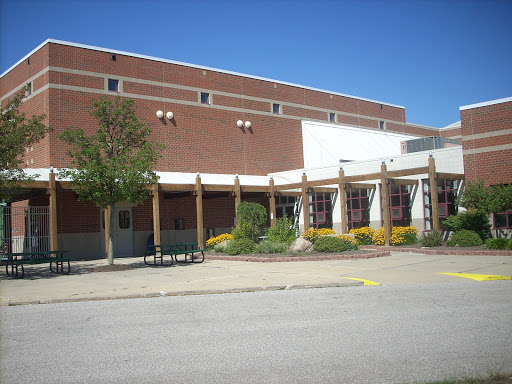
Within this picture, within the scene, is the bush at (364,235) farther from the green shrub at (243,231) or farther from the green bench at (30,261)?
the green bench at (30,261)

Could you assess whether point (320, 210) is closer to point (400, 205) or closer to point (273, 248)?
point (400, 205)

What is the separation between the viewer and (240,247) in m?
20.3

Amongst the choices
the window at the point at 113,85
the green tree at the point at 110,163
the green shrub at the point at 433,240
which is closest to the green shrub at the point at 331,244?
the green shrub at the point at 433,240

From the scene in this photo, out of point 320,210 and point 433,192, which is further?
point 320,210

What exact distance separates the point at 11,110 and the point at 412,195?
1796 centimetres

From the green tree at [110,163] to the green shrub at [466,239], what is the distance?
458 inches

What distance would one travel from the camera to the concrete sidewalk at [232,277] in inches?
449

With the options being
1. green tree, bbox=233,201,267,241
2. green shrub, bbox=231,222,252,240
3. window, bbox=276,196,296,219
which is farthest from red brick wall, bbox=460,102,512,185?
window, bbox=276,196,296,219

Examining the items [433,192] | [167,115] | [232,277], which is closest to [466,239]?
[433,192]

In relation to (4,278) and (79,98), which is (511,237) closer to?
(4,278)

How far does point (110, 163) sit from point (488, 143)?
15453 mm

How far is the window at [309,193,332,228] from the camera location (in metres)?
28.5

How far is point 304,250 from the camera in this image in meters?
19.5

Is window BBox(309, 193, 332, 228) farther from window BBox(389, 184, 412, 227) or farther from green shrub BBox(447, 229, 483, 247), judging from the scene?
green shrub BBox(447, 229, 483, 247)
